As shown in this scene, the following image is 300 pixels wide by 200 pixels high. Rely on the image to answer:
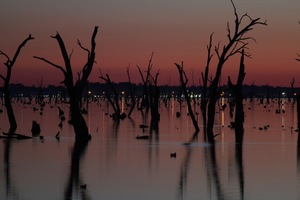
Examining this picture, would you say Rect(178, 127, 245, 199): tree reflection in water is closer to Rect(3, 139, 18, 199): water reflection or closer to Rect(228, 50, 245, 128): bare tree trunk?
Rect(3, 139, 18, 199): water reflection

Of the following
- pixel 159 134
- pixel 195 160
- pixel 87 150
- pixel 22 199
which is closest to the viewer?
pixel 22 199

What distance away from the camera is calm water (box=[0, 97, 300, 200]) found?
1648 cm

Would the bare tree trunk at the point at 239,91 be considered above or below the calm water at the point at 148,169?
above

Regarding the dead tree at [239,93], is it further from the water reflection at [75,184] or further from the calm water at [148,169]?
the water reflection at [75,184]

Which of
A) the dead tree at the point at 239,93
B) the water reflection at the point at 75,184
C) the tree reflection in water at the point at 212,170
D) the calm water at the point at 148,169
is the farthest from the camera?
the dead tree at the point at 239,93

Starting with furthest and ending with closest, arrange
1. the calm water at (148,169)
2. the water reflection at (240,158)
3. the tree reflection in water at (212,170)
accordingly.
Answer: the water reflection at (240,158)
the tree reflection in water at (212,170)
the calm water at (148,169)

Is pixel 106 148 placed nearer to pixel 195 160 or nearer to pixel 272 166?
pixel 195 160


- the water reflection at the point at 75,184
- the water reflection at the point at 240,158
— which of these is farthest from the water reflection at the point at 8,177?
the water reflection at the point at 240,158

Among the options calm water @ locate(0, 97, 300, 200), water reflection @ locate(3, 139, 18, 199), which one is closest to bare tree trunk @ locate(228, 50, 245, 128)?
calm water @ locate(0, 97, 300, 200)

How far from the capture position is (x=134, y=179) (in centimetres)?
1883

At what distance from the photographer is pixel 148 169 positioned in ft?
69.9

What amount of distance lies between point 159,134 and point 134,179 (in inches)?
778

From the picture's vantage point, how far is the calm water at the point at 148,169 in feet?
54.1

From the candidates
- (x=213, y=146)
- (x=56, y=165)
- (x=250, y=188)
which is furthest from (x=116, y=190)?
(x=213, y=146)
